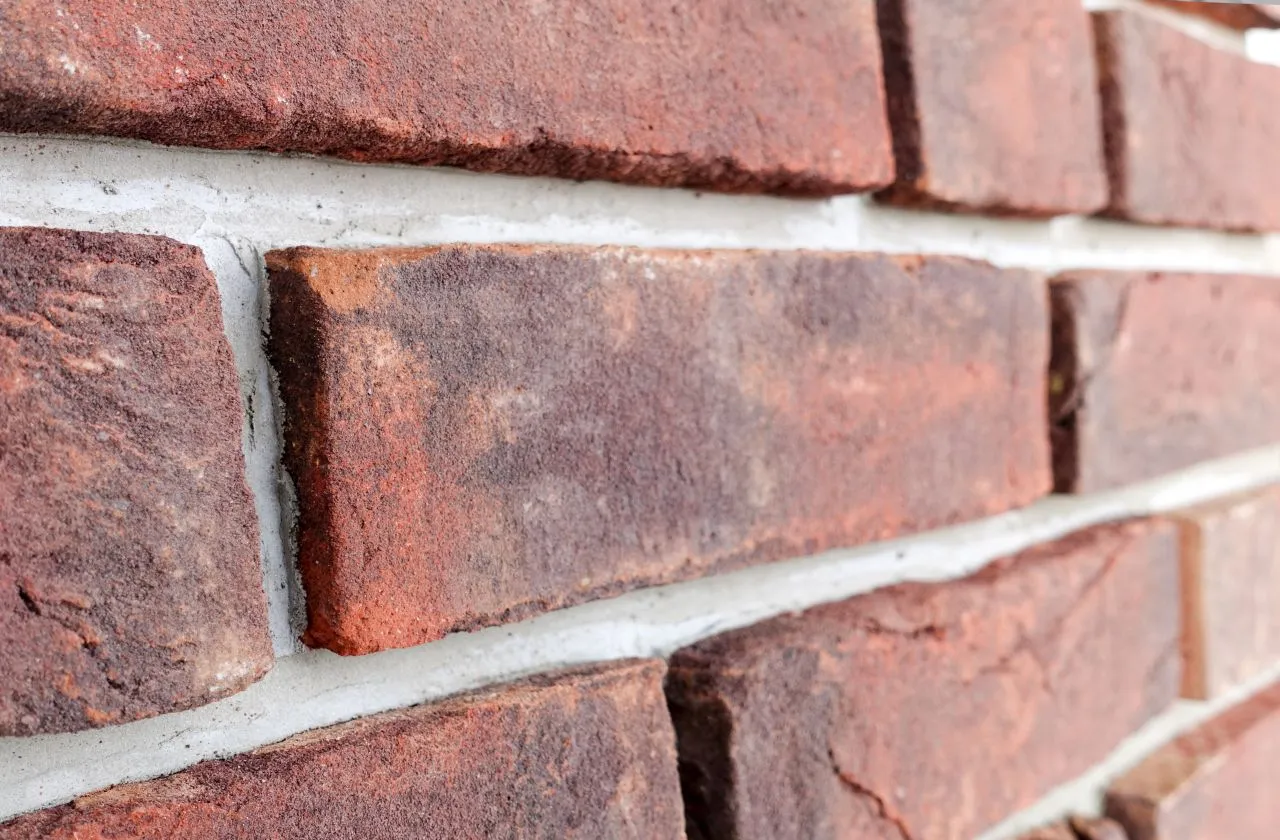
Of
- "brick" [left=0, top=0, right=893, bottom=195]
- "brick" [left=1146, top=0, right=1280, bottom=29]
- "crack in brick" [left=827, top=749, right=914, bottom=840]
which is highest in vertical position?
"brick" [left=0, top=0, right=893, bottom=195]

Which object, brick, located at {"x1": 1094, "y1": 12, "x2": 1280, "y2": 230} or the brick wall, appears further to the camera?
brick, located at {"x1": 1094, "y1": 12, "x2": 1280, "y2": 230}

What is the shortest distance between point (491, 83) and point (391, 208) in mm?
51

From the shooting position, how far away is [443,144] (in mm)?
366

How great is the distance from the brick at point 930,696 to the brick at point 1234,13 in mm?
334

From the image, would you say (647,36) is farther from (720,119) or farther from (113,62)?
(113,62)

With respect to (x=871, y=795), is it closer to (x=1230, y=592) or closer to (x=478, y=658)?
(x=478, y=658)

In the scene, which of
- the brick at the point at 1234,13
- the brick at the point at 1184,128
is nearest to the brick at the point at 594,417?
the brick at the point at 1184,128

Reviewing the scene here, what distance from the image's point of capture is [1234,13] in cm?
78

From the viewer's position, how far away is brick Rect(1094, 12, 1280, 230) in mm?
658

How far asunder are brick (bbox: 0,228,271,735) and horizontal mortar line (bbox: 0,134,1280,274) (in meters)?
0.02

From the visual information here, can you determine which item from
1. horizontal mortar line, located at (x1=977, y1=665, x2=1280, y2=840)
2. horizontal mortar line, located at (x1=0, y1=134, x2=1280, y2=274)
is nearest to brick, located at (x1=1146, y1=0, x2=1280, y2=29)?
horizontal mortar line, located at (x1=0, y1=134, x2=1280, y2=274)

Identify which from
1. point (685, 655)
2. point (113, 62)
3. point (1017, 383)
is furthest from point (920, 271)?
point (113, 62)

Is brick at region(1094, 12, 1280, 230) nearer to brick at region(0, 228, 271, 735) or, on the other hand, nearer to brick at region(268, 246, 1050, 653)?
brick at region(268, 246, 1050, 653)

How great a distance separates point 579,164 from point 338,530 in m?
0.16
